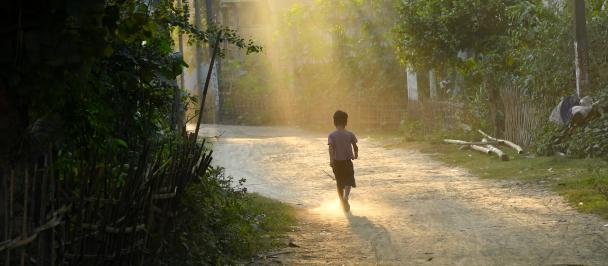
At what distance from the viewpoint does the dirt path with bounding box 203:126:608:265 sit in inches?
331

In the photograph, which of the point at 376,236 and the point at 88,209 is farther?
the point at 376,236

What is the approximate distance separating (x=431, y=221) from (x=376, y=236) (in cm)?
115

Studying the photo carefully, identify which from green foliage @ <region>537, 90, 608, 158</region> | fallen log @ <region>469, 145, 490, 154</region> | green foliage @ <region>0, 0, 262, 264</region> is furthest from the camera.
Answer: fallen log @ <region>469, 145, 490, 154</region>

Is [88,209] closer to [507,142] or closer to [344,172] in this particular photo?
[344,172]

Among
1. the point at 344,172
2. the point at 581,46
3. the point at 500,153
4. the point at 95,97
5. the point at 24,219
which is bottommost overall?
the point at 500,153

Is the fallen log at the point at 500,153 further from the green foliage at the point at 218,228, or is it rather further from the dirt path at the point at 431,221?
the green foliage at the point at 218,228

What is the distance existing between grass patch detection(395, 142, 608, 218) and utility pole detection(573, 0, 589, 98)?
1719mm

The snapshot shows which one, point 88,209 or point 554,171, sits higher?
point 88,209

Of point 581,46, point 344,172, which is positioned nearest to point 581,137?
point 581,46

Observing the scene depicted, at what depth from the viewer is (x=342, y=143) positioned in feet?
39.4

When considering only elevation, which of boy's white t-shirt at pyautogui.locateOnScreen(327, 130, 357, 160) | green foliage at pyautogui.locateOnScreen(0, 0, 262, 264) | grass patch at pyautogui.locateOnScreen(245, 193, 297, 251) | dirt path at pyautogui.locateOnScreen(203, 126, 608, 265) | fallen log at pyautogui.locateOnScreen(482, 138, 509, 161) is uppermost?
green foliage at pyautogui.locateOnScreen(0, 0, 262, 264)

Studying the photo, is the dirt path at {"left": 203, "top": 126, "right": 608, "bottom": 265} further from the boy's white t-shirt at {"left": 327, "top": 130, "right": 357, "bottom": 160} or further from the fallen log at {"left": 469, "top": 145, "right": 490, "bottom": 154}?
the fallen log at {"left": 469, "top": 145, "right": 490, "bottom": 154}

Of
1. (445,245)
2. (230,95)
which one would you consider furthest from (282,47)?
(445,245)

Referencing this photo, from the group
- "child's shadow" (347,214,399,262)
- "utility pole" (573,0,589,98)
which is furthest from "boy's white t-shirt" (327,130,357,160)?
"utility pole" (573,0,589,98)
